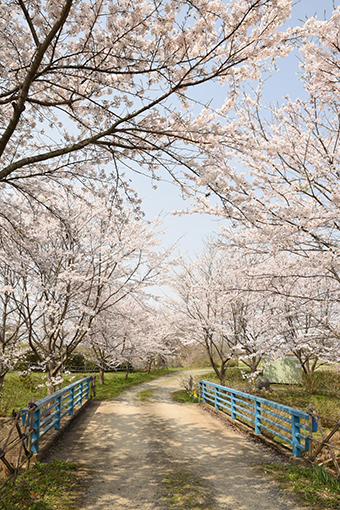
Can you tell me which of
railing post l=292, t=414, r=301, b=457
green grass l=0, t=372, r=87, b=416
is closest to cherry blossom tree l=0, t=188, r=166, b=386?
green grass l=0, t=372, r=87, b=416

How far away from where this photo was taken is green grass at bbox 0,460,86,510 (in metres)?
3.83

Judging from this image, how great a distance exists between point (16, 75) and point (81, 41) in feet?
3.61

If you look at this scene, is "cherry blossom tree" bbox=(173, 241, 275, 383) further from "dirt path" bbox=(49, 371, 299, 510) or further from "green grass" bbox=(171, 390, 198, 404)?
"dirt path" bbox=(49, 371, 299, 510)

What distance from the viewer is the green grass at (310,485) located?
4062mm


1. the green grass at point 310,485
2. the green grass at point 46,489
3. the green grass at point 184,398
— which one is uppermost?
the green grass at point 46,489

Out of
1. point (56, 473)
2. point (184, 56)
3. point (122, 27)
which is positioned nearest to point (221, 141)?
point (184, 56)

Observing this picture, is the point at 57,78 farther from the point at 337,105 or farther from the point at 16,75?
the point at 337,105

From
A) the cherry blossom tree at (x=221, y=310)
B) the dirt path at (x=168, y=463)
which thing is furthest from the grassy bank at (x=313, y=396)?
the dirt path at (x=168, y=463)

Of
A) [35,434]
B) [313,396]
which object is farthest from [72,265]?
[313,396]

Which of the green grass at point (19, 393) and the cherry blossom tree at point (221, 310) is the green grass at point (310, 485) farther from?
the green grass at point (19, 393)

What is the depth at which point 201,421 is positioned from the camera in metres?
9.50

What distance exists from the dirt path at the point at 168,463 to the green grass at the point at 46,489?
0.78 ft

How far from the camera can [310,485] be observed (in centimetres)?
455

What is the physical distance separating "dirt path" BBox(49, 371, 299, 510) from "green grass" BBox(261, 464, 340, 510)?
214 millimetres
